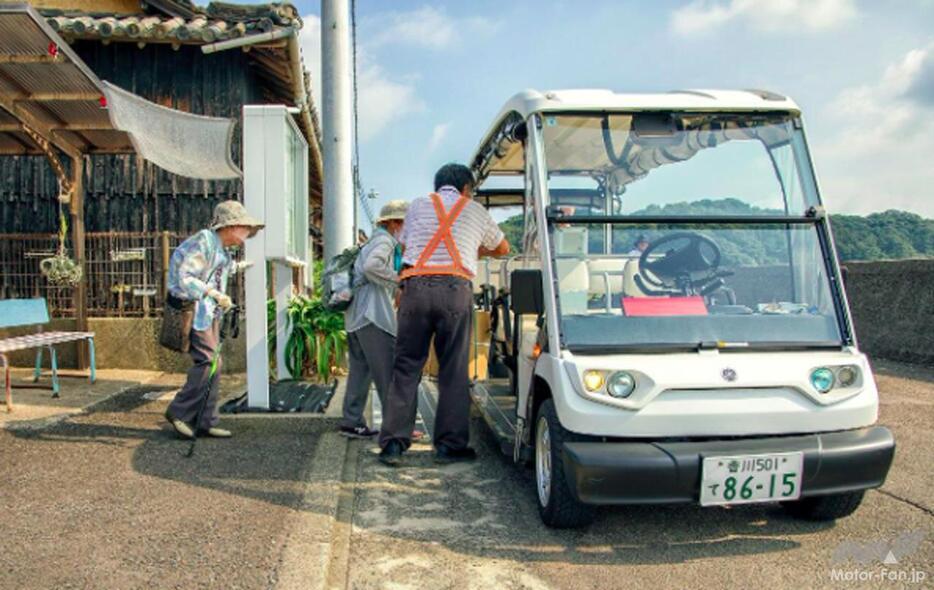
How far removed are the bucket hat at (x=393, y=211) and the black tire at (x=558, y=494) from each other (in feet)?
7.05

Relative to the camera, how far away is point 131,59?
9.84 metres

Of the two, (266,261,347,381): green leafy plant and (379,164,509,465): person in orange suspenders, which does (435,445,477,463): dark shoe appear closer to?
(379,164,509,465): person in orange suspenders

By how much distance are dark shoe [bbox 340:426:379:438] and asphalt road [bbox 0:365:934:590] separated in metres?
0.33

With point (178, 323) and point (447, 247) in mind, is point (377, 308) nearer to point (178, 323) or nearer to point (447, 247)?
point (447, 247)

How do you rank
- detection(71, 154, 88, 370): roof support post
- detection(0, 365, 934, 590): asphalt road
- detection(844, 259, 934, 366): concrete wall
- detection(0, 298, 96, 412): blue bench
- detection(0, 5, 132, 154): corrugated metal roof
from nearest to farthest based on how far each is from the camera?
detection(0, 365, 934, 590): asphalt road
detection(0, 5, 132, 154): corrugated metal roof
detection(0, 298, 96, 412): blue bench
detection(71, 154, 88, 370): roof support post
detection(844, 259, 934, 366): concrete wall

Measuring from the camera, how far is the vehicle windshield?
3.99 metres

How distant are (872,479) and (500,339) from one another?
2816mm

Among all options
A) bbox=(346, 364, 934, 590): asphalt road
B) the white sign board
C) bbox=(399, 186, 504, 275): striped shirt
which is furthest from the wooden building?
bbox=(346, 364, 934, 590): asphalt road

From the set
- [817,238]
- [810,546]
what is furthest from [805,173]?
[810,546]

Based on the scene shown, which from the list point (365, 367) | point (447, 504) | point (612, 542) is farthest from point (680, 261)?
point (365, 367)

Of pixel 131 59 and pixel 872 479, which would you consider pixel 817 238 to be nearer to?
pixel 872 479

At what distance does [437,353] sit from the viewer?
16.4 feet

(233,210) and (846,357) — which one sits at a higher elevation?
A: (233,210)

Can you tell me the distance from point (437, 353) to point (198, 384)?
1.87 metres
